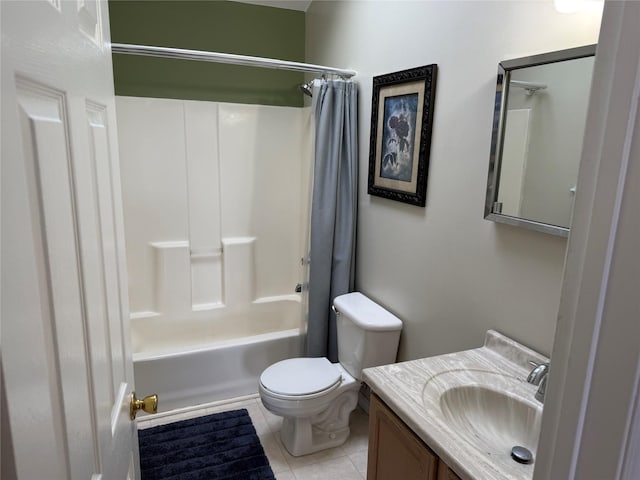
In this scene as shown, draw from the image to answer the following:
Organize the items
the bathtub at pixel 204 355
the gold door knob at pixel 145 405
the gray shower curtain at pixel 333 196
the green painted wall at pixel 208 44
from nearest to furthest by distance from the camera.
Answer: the gold door knob at pixel 145 405
the gray shower curtain at pixel 333 196
the bathtub at pixel 204 355
the green painted wall at pixel 208 44

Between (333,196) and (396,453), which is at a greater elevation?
(333,196)

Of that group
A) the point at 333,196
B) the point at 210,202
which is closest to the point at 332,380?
the point at 333,196

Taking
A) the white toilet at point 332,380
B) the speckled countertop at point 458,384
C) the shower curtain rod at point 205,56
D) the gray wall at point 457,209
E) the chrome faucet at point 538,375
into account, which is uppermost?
the shower curtain rod at point 205,56

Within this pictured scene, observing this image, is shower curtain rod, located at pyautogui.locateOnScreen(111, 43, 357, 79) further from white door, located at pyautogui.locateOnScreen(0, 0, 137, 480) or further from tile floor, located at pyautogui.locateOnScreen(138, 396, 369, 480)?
tile floor, located at pyautogui.locateOnScreen(138, 396, 369, 480)

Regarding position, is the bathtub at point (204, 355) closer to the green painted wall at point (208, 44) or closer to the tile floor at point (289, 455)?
the tile floor at point (289, 455)

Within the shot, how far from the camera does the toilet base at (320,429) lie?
88.1 inches

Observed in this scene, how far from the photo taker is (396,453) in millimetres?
1349

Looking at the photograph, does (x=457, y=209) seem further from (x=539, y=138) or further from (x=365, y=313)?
(x=365, y=313)

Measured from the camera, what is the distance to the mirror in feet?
4.20

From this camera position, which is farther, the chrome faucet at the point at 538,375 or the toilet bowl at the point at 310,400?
the toilet bowl at the point at 310,400

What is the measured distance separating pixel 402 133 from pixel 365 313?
924 mm

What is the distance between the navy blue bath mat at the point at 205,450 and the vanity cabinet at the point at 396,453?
0.89 meters

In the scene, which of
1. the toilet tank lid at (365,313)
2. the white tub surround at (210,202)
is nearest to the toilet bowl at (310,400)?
the toilet tank lid at (365,313)

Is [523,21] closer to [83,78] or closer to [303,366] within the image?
[83,78]
